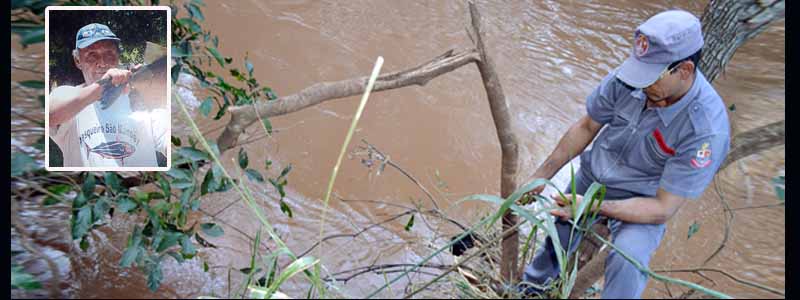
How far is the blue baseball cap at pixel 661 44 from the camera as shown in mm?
1415

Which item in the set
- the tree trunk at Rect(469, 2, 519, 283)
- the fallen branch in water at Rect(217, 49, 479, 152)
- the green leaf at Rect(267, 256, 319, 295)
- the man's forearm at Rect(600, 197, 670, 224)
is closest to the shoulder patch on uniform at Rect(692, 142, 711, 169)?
the man's forearm at Rect(600, 197, 670, 224)

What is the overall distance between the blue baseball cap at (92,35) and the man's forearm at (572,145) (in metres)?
1.05

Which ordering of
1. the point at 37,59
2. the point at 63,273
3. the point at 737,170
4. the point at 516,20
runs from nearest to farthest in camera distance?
1. the point at 37,59
2. the point at 63,273
3. the point at 737,170
4. the point at 516,20

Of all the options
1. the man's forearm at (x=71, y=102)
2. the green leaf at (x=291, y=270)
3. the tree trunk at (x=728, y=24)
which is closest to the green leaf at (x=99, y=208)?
the man's forearm at (x=71, y=102)

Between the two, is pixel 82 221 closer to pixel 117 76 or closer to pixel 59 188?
pixel 59 188

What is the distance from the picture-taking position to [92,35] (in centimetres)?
123

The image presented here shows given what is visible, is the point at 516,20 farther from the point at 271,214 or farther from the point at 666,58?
the point at 666,58

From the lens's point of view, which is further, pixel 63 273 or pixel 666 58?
pixel 63 273

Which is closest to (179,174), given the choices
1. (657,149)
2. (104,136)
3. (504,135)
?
(104,136)

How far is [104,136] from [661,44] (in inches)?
42.9

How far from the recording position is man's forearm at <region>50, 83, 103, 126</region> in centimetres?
122
